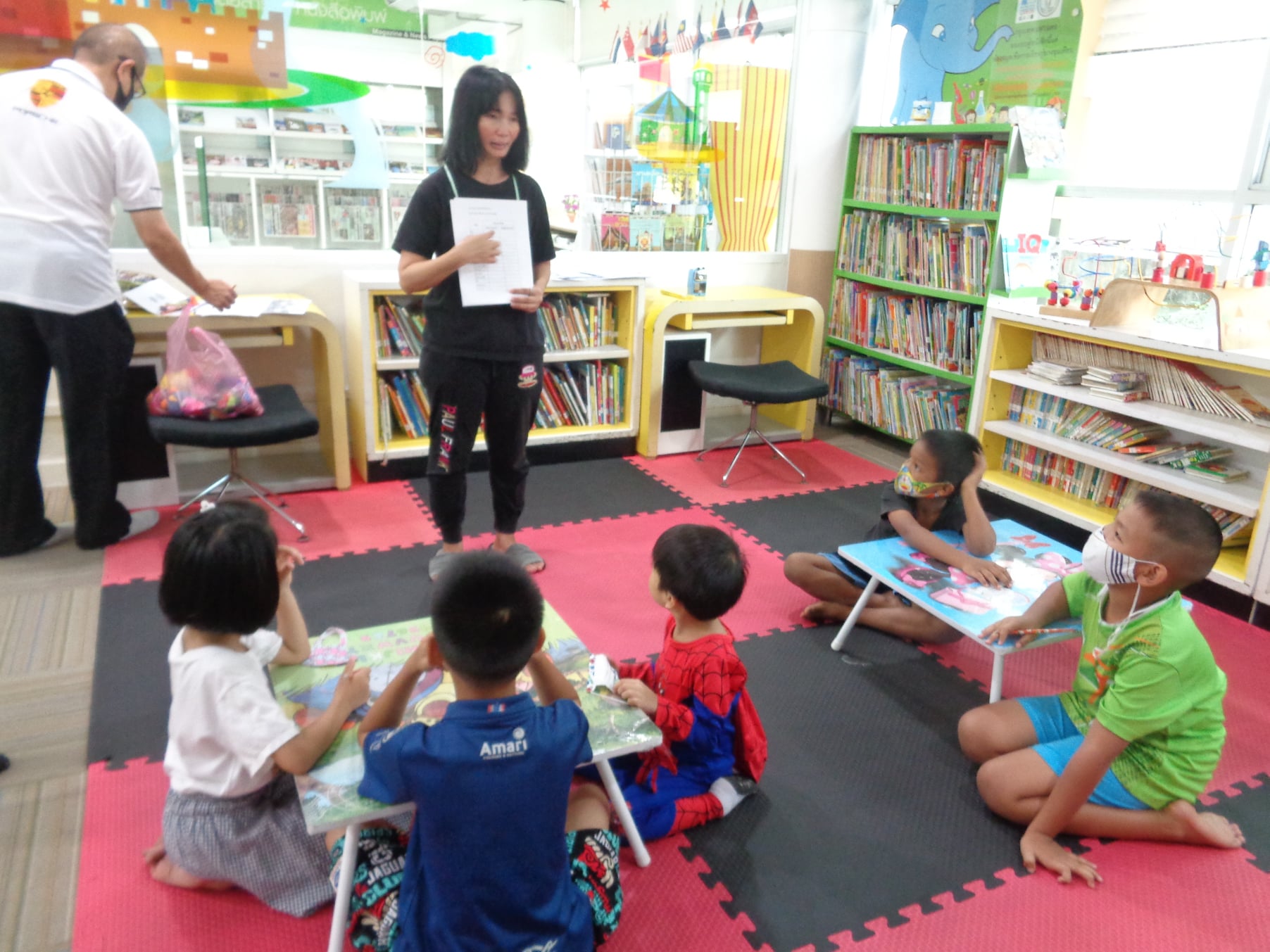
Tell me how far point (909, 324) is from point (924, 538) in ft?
7.23

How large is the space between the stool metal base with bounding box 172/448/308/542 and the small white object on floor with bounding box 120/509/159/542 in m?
0.08

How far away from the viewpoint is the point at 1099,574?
1945 millimetres

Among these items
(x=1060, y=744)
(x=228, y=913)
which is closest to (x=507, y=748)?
(x=228, y=913)

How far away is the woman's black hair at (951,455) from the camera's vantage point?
2641 millimetres

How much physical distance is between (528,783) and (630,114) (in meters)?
4.43

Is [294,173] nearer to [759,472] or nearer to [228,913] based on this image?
[759,472]

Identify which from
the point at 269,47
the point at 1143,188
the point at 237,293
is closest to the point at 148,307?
the point at 237,293

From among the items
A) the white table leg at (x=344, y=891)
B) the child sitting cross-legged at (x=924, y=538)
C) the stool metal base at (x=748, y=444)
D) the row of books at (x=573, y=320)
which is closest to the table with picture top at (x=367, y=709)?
the white table leg at (x=344, y=891)

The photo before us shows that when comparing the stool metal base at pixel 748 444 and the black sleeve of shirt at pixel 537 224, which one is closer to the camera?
the black sleeve of shirt at pixel 537 224

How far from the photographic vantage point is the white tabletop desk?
2.26 m

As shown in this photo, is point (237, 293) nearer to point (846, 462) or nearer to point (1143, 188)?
point (846, 462)

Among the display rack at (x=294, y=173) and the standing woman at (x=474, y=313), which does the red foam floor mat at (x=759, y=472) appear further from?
the display rack at (x=294, y=173)

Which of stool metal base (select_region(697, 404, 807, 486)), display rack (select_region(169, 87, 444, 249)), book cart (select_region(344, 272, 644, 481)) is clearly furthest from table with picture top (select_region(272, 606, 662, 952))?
display rack (select_region(169, 87, 444, 249))

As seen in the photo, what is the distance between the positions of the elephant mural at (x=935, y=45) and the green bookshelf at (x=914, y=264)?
0.33 meters
